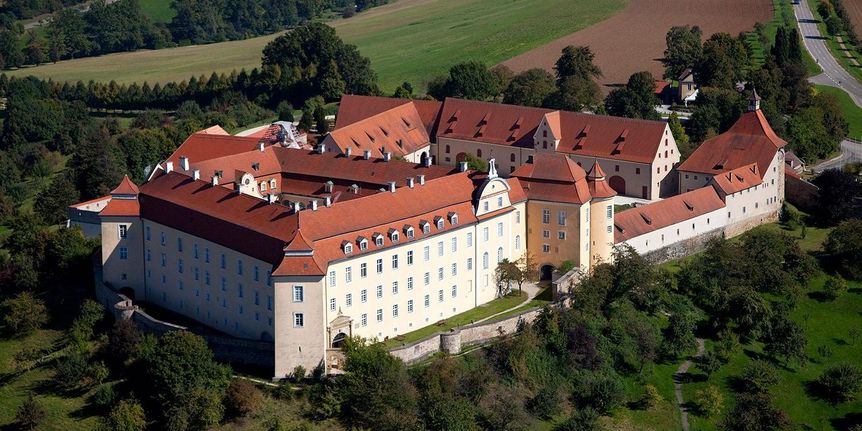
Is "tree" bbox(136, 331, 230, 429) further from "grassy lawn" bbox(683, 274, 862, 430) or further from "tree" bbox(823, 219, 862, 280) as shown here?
"tree" bbox(823, 219, 862, 280)

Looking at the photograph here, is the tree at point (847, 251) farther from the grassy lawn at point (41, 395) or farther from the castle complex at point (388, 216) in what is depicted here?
the grassy lawn at point (41, 395)

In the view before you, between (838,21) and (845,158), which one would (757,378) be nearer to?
(845,158)

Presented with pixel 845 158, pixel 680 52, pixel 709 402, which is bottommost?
pixel 709 402

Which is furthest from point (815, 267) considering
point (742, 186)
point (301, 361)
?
point (301, 361)

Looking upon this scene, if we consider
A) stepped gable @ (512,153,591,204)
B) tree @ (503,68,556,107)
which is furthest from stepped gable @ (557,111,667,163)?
tree @ (503,68,556,107)

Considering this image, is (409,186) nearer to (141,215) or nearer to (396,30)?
(141,215)

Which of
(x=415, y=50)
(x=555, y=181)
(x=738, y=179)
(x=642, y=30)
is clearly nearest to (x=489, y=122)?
(x=738, y=179)

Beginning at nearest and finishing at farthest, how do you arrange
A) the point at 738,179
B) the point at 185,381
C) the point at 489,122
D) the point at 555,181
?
the point at 185,381 → the point at 555,181 → the point at 738,179 → the point at 489,122
